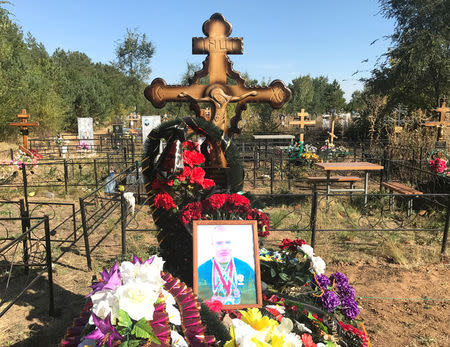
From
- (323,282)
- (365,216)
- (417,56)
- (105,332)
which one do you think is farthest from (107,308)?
(417,56)

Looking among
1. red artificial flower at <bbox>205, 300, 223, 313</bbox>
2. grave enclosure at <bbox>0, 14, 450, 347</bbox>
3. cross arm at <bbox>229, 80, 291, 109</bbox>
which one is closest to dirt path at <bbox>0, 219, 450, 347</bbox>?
grave enclosure at <bbox>0, 14, 450, 347</bbox>

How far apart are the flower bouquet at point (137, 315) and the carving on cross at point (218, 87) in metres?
2.22

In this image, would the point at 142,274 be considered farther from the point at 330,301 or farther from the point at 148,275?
the point at 330,301

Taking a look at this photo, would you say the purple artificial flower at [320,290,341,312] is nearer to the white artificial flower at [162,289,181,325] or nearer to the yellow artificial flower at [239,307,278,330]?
the yellow artificial flower at [239,307,278,330]

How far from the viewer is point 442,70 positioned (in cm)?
1823

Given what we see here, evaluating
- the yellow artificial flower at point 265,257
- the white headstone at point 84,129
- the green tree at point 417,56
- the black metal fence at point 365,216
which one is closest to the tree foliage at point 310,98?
the green tree at point 417,56

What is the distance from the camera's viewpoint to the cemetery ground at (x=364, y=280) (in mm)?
3285

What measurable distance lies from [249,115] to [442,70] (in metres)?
12.1

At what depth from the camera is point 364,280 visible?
4.40m

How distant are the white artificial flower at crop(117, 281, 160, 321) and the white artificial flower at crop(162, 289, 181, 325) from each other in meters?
0.21

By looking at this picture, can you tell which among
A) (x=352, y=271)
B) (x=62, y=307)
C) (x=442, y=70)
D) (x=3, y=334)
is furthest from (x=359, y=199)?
(x=442, y=70)

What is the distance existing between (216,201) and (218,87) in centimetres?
151

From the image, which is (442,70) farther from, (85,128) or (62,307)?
(62,307)

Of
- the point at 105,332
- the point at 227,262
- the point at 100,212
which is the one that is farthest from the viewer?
the point at 100,212
